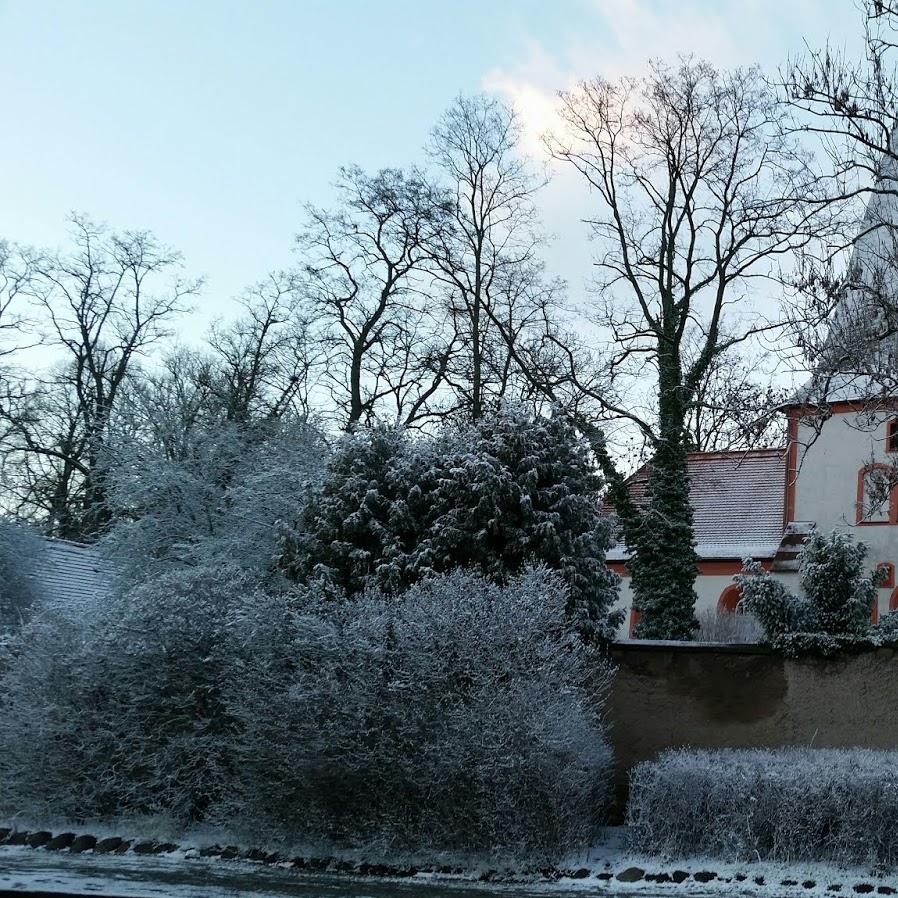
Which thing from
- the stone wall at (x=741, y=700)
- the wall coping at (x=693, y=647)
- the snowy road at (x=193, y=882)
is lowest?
the snowy road at (x=193, y=882)

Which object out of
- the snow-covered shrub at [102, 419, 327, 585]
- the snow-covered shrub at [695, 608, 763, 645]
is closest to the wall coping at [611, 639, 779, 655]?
the snow-covered shrub at [102, 419, 327, 585]

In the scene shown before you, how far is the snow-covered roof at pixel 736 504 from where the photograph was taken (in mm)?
34156

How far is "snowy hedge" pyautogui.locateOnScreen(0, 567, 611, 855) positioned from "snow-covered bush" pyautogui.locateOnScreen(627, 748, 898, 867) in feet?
2.42

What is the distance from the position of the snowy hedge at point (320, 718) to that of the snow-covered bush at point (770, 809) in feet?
2.42

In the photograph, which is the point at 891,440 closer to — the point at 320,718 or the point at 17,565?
the point at 17,565

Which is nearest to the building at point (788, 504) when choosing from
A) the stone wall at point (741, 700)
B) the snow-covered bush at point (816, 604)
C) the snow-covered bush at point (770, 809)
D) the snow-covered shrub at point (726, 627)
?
the snow-covered shrub at point (726, 627)

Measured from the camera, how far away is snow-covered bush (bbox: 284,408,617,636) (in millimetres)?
14703

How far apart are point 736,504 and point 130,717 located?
26.1m

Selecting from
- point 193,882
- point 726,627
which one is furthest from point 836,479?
point 193,882

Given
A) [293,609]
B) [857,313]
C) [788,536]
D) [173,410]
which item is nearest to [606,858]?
[293,609]

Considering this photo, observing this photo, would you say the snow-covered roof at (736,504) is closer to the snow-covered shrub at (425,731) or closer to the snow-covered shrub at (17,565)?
the snow-covered shrub at (17,565)

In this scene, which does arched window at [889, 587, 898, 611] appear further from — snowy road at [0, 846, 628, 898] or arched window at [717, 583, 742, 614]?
snowy road at [0, 846, 628, 898]

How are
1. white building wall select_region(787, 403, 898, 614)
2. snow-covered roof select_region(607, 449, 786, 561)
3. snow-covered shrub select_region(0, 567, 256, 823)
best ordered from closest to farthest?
snow-covered shrub select_region(0, 567, 256, 823) → white building wall select_region(787, 403, 898, 614) → snow-covered roof select_region(607, 449, 786, 561)

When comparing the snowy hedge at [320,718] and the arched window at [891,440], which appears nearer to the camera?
the snowy hedge at [320,718]
